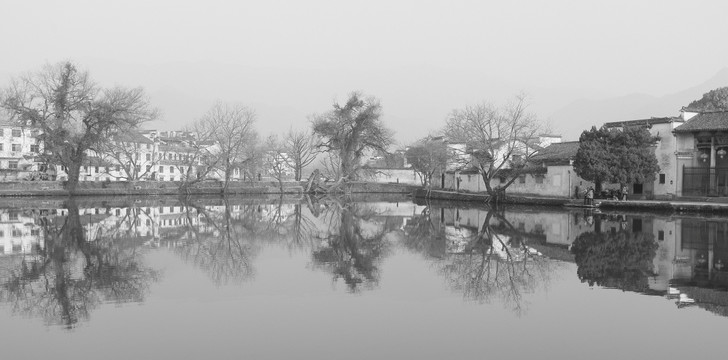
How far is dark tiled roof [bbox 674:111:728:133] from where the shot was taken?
136 feet

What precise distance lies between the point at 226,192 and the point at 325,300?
54.9 meters

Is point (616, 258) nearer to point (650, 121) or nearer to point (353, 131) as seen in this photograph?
point (650, 121)

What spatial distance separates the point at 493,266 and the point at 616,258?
395 cm

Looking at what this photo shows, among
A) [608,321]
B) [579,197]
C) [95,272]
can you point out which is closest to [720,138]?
[579,197]

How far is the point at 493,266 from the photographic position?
1688 cm

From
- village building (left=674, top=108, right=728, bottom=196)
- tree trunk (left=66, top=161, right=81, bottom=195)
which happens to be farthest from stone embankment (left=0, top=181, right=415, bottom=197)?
village building (left=674, top=108, right=728, bottom=196)

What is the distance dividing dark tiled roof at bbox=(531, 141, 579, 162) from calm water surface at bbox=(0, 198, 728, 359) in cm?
2298

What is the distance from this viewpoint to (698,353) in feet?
29.9

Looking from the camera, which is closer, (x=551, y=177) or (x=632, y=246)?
(x=632, y=246)

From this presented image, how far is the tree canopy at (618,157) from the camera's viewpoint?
4138 cm

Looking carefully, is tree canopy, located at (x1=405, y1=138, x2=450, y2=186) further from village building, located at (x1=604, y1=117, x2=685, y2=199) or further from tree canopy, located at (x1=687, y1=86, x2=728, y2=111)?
tree canopy, located at (x1=687, y1=86, x2=728, y2=111)

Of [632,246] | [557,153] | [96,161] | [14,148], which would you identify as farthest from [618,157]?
[14,148]

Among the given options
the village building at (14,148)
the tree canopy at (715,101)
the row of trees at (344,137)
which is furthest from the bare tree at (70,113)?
the tree canopy at (715,101)

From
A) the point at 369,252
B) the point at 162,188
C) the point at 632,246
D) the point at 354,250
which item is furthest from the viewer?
the point at 162,188
